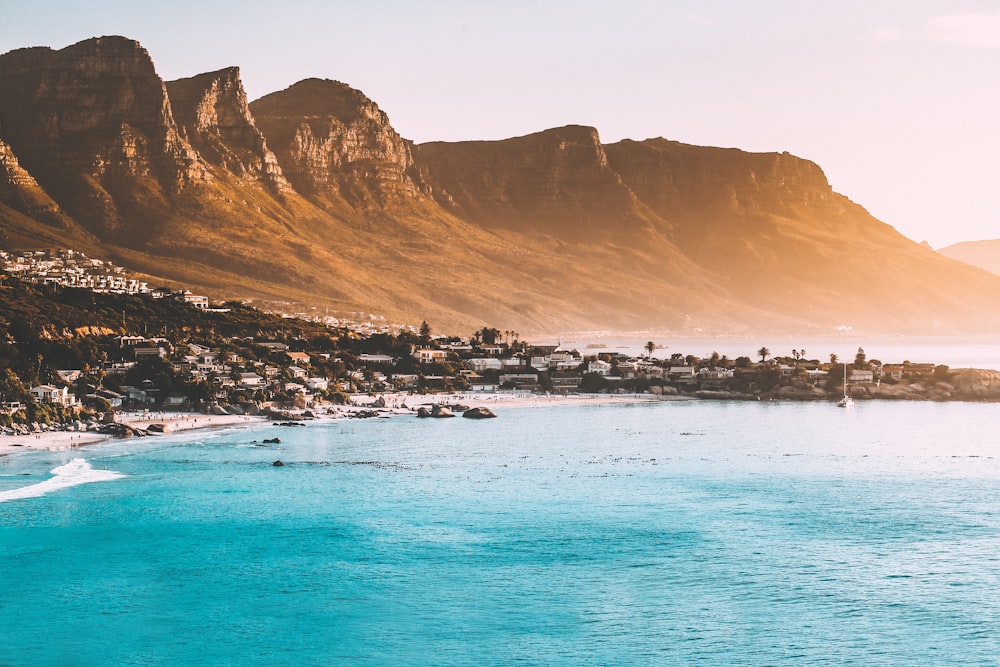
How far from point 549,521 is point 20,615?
2925 centimetres

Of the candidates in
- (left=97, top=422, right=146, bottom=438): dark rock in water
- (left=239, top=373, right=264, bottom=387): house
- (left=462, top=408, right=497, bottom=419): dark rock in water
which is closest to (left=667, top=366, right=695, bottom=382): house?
(left=462, top=408, right=497, bottom=419): dark rock in water

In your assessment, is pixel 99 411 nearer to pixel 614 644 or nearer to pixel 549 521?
pixel 549 521

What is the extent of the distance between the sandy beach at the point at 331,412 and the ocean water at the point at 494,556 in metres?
4.71

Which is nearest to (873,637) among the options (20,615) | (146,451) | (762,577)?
(762,577)

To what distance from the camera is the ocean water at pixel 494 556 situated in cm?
4497

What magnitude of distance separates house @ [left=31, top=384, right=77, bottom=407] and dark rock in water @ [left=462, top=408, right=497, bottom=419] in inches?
1647

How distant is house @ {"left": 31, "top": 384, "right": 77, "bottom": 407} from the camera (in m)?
112

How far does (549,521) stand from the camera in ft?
223

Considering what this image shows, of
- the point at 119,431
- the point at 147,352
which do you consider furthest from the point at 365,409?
the point at 119,431

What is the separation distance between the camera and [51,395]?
113m

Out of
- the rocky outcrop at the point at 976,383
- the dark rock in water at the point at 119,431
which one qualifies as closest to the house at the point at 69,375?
the dark rock in water at the point at 119,431

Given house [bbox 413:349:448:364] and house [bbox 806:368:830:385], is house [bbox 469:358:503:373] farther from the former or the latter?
house [bbox 806:368:830:385]

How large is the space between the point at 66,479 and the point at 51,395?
35.8 metres

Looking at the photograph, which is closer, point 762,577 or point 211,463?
point 762,577
